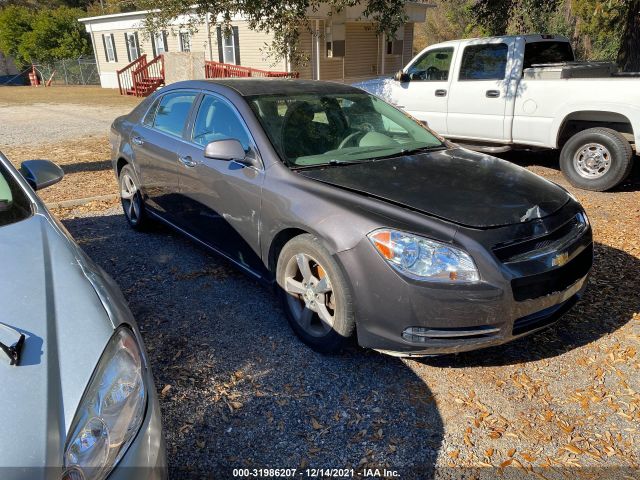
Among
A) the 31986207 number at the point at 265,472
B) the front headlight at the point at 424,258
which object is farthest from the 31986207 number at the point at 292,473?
the front headlight at the point at 424,258

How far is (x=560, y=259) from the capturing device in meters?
2.84

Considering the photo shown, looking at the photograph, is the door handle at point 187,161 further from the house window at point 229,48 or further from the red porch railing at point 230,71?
the house window at point 229,48

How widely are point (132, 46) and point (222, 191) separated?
2628cm

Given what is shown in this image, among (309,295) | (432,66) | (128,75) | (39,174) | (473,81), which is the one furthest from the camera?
(128,75)

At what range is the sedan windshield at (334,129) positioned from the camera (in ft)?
11.6

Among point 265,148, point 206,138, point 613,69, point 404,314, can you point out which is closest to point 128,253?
point 206,138

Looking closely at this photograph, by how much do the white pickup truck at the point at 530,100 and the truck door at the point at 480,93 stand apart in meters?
0.01

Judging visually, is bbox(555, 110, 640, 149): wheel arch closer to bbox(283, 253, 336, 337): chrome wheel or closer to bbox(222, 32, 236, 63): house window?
bbox(283, 253, 336, 337): chrome wheel


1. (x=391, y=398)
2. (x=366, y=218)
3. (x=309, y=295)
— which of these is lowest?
(x=391, y=398)

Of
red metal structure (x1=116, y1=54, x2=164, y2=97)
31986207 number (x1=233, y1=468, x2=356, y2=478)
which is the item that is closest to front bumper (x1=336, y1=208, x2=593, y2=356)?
31986207 number (x1=233, y1=468, x2=356, y2=478)

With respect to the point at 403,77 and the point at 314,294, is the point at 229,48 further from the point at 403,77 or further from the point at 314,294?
the point at 314,294

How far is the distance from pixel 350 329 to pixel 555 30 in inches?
1029

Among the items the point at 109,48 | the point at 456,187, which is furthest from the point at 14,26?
the point at 456,187

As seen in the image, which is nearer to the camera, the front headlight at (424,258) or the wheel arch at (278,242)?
the front headlight at (424,258)
